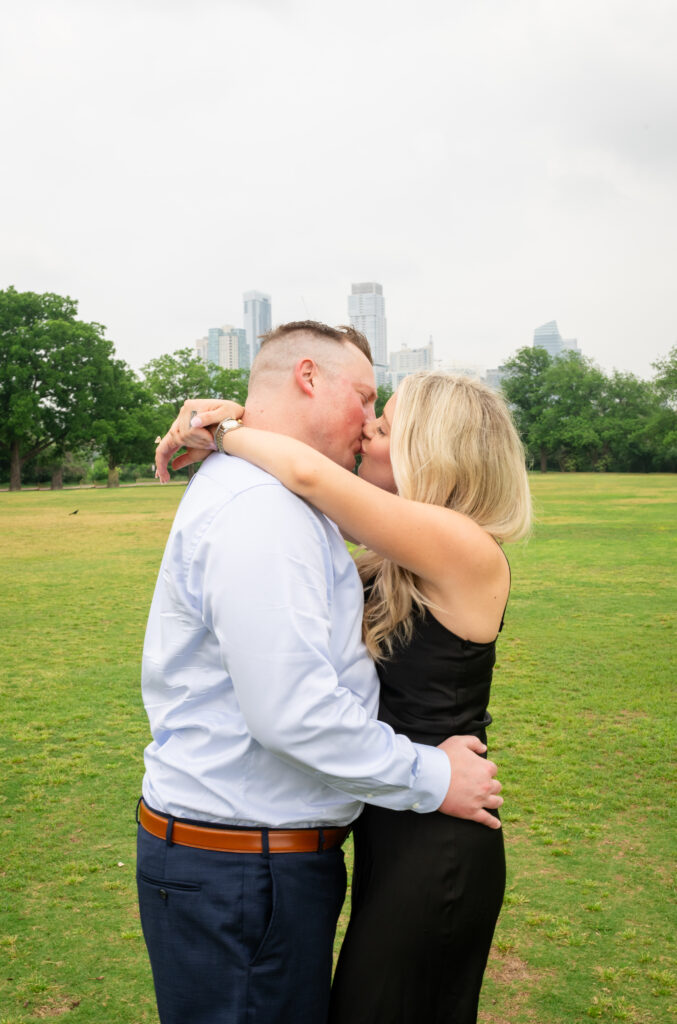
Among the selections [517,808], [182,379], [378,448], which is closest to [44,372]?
[182,379]

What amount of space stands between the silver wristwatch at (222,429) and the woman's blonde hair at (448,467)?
1.53 feet

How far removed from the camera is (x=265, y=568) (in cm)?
194

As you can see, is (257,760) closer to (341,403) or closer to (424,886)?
(424,886)

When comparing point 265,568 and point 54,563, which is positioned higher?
point 265,568

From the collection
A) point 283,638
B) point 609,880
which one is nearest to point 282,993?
point 283,638

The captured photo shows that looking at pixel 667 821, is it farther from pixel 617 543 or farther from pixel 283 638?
pixel 617 543

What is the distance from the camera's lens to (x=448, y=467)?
2445mm

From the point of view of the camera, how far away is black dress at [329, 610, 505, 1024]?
233cm

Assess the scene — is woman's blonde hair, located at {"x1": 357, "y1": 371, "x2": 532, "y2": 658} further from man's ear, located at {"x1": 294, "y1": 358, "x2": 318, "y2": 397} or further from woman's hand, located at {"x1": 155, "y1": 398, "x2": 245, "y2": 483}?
woman's hand, located at {"x1": 155, "y1": 398, "x2": 245, "y2": 483}

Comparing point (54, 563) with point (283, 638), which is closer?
point (283, 638)

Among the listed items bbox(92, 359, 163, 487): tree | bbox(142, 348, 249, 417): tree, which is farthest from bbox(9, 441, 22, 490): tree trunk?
bbox(142, 348, 249, 417): tree

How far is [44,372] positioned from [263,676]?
69.3 m

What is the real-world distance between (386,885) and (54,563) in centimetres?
1968

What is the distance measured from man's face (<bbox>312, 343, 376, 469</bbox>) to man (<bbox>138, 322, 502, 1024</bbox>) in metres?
0.40
